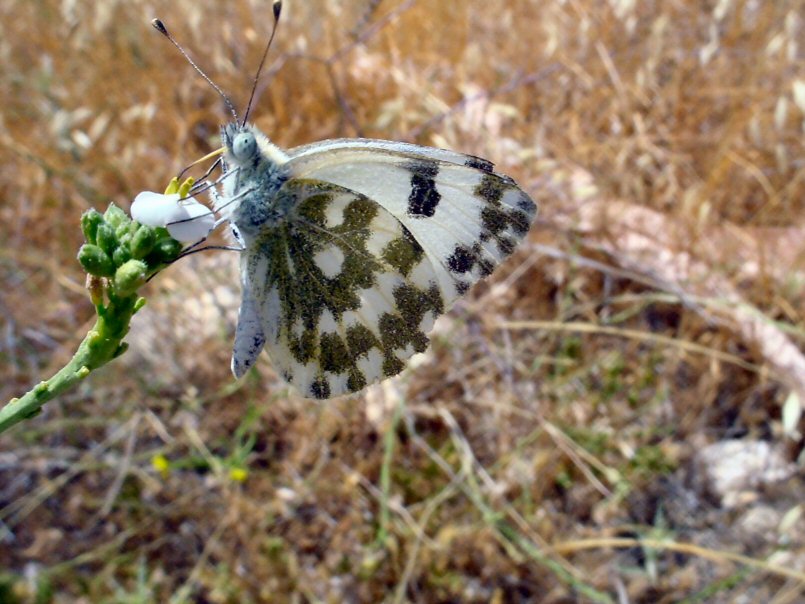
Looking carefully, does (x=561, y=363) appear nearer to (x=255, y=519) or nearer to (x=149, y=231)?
(x=255, y=519)

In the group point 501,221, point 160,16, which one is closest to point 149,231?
point 501,221

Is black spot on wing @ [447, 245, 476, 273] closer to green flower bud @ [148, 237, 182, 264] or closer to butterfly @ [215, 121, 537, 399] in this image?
butterfly @ [215, 121, 537, 399]

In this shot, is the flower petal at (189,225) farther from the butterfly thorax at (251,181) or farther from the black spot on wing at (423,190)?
the black spot on wing at (423,190)

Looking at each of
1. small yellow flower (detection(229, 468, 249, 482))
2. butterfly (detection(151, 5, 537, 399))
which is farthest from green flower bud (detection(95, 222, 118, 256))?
small yellow flower (detection(229, 468, 249, 482))

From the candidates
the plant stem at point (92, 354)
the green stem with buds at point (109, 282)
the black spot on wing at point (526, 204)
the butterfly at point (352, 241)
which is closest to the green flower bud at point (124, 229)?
the green stem with buds at point (109, 282)

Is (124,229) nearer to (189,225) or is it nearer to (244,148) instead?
(189,225)

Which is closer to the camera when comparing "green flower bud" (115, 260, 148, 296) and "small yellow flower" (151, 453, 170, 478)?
"green flower bud" (115, 260, 148, 296)
